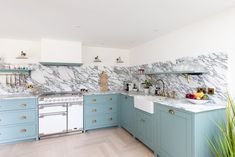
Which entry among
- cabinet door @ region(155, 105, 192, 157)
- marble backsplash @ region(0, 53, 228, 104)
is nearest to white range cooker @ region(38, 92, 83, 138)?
marble backsplash @ region(0, 53, 228, 104)

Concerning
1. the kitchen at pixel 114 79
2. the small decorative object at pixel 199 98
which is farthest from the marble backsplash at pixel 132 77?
the small decorative object at pixel 199 98

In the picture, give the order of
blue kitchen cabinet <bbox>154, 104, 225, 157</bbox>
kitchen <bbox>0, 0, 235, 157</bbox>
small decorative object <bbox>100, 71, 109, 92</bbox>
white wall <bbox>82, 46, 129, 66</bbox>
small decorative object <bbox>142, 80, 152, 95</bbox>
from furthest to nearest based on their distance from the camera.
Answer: small decorative object <bbox>100, 71, 109, 92</bbox>, white wall <bbox>82, 46, 129, 66</bbox>, small decorative object <bbox>142, 80, 152, 95</bbox>, kitchen <bbox>0, 0, 235, 157</bbox>, blue kitchen cabinet <bbox>154, 104, 225, 157</bbox>

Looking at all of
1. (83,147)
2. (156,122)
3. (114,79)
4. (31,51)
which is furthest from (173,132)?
(31,51)

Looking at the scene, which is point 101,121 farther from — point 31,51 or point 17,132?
point 31,51

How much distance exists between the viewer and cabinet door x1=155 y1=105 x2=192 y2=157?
1.62 m

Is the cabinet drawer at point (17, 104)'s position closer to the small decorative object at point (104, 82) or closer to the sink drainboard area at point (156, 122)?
the sink drainboard area at point (156, 122)

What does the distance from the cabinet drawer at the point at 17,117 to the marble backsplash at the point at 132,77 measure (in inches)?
29.7

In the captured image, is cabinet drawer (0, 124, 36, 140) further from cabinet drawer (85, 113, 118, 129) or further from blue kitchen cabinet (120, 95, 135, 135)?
blue kitchen cabinet (120, 95, 135, 135)

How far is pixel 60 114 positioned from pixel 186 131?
2.42m

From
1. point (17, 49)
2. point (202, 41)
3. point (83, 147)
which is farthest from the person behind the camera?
point (17, 49)

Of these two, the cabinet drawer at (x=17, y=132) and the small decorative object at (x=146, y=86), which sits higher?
the small decorative object at (x=146, y=86)

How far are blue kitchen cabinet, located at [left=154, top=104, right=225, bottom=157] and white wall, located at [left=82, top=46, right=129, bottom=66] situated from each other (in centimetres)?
238

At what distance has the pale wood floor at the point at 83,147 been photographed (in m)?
2.20

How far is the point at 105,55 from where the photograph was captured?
3.95 m
